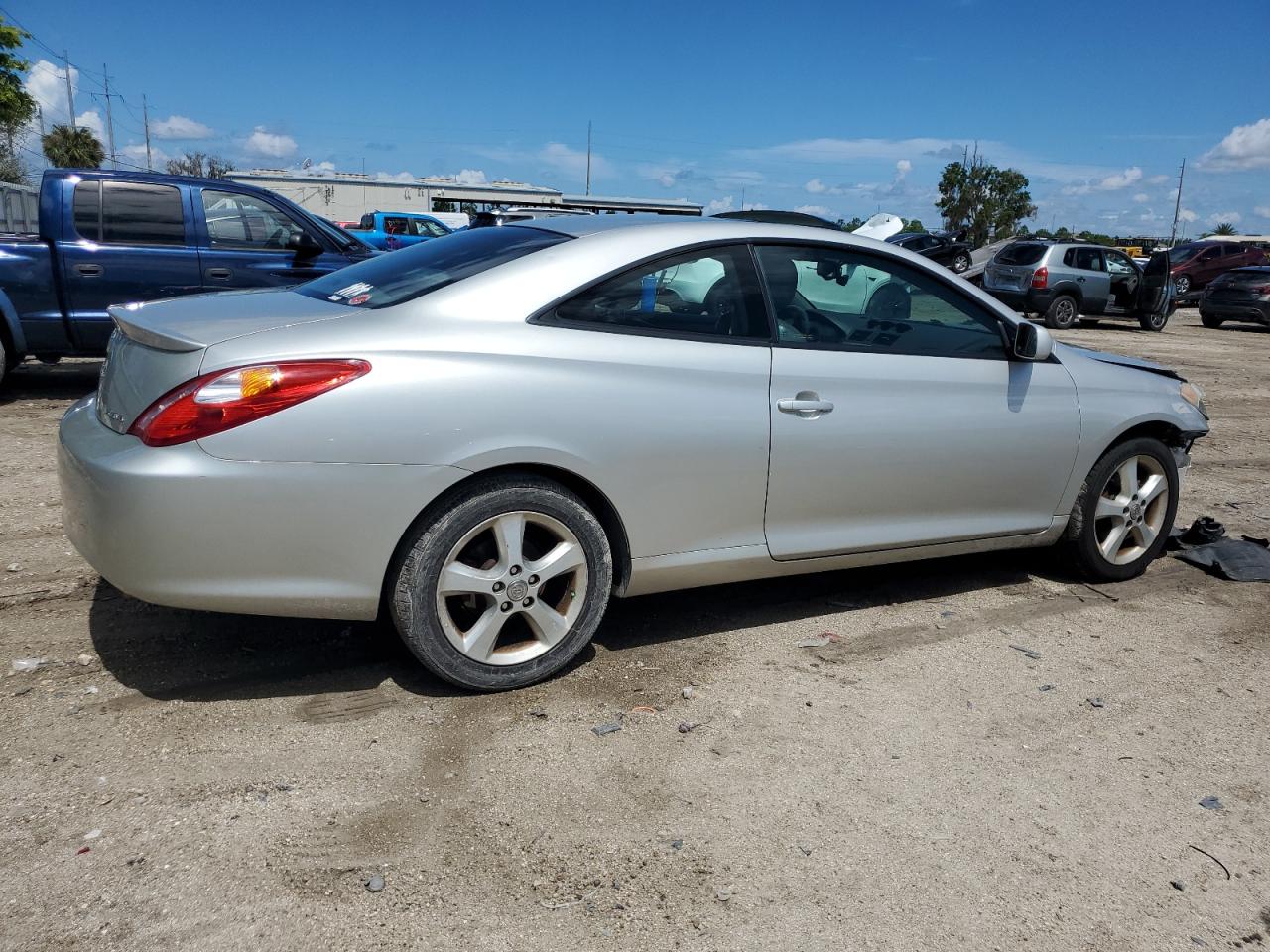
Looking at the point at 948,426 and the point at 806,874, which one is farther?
the point at 948,426

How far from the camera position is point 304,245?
340 inches

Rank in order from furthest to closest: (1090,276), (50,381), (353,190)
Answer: (353,190), (1090,276), (50,381)

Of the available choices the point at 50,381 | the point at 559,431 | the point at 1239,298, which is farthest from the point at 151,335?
the point at 1239,298

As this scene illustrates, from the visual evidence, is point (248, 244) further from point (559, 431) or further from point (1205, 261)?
point (1205, 261)

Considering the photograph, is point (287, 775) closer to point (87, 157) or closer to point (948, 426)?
point (948, 426)

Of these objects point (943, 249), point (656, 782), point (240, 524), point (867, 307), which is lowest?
point (656, 782)

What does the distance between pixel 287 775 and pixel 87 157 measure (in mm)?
73594

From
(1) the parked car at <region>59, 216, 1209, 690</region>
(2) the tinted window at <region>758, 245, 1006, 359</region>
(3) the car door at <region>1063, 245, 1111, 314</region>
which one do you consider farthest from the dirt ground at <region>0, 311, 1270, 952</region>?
(3) the car door at <region>1063, 245, 1111, 314</region>

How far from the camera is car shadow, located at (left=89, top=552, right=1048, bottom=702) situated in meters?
3.62

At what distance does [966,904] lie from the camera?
8.70 ft

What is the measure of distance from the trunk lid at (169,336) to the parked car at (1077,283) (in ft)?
60.9

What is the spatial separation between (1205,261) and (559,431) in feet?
102

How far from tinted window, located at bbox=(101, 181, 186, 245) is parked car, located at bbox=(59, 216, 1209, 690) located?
508 cm

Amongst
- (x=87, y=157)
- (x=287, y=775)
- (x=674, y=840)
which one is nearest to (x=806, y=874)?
(x=674, y=840)
